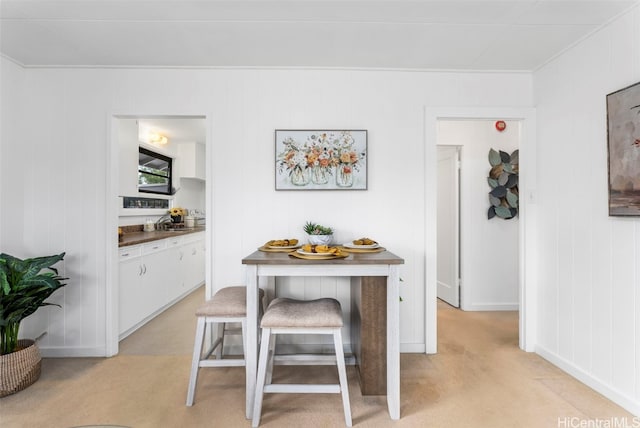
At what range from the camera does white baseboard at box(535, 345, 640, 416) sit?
1758 mm

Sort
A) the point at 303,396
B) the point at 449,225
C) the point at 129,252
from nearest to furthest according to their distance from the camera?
1. the point at 303,396
2. the point at 129,252
3. the point at 449,225

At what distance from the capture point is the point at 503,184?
11.5 ft

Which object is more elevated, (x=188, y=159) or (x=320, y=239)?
(x=188, y=159)

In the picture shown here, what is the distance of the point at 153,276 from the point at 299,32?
2761mm

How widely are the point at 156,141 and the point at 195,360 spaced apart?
11.8 ft

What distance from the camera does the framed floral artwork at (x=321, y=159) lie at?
8.13 feet

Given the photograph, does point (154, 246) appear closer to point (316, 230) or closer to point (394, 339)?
point (316, 230)

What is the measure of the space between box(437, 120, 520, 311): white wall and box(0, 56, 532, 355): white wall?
1063 mm

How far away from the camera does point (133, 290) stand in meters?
2.88

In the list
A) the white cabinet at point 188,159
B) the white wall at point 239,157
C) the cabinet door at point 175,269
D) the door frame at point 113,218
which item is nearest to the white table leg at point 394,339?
the white wall at point 239,157

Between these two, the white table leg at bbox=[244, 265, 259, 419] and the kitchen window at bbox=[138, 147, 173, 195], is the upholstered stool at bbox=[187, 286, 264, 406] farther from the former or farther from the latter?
the kitchen window at bbox=[138, 147, 173, 195]

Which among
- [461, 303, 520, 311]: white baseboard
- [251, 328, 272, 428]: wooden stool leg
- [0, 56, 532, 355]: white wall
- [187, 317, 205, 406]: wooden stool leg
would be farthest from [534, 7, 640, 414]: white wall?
[187, 317, 205, 406]: wooden stool leg

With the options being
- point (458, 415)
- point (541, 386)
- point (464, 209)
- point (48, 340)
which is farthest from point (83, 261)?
point (464, 209)

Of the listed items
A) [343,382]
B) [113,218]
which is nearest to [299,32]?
[113,218]
